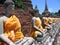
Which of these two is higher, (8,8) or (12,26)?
(8,8)

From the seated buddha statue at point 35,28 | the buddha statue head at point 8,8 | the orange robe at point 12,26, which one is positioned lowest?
the seated buddha statue at point 35,28

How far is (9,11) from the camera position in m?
5.58

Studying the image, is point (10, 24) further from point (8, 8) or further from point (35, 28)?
point (35, 28)

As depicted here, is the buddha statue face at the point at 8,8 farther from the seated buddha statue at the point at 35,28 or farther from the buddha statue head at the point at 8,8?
the seated buddha statue at the point at 35,28

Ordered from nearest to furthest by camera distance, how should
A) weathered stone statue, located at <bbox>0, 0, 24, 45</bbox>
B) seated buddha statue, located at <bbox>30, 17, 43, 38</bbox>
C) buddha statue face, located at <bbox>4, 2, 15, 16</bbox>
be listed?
weathered stone statue, located at <bbox>0, 0, 24, 45</bbox>, buddha statue face, located at <bbox>4, 2, 15, 16</bbox>, seated buddha statue, located at <bbox>30, 17, 43, 38</bbox>

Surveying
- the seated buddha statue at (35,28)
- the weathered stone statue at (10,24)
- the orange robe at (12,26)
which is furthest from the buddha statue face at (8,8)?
the seated buddha statue at (35,28)

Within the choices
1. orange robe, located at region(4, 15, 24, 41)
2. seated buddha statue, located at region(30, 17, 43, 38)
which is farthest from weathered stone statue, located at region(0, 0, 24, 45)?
seated buddha statue, located at region(30, 17, 43, 38)

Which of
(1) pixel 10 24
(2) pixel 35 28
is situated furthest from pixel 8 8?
(2) pixel 35 28

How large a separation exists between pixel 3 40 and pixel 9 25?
603mm

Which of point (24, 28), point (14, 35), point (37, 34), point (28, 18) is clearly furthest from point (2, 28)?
point (28, 18)

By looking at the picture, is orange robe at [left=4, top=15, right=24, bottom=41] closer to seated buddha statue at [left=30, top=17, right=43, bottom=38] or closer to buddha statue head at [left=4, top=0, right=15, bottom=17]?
buddha statue head at [left=4, top=0, right=15, bottom=17]

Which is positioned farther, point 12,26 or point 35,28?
point 35,28

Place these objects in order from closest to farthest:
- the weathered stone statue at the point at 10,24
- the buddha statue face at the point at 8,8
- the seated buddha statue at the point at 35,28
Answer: the weathered stone statue at the point at 10,24
the buddha statue face at the point at 8,8
the seated buddha statue at the point at 35,28

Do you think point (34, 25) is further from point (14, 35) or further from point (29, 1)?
point (29, 1)
